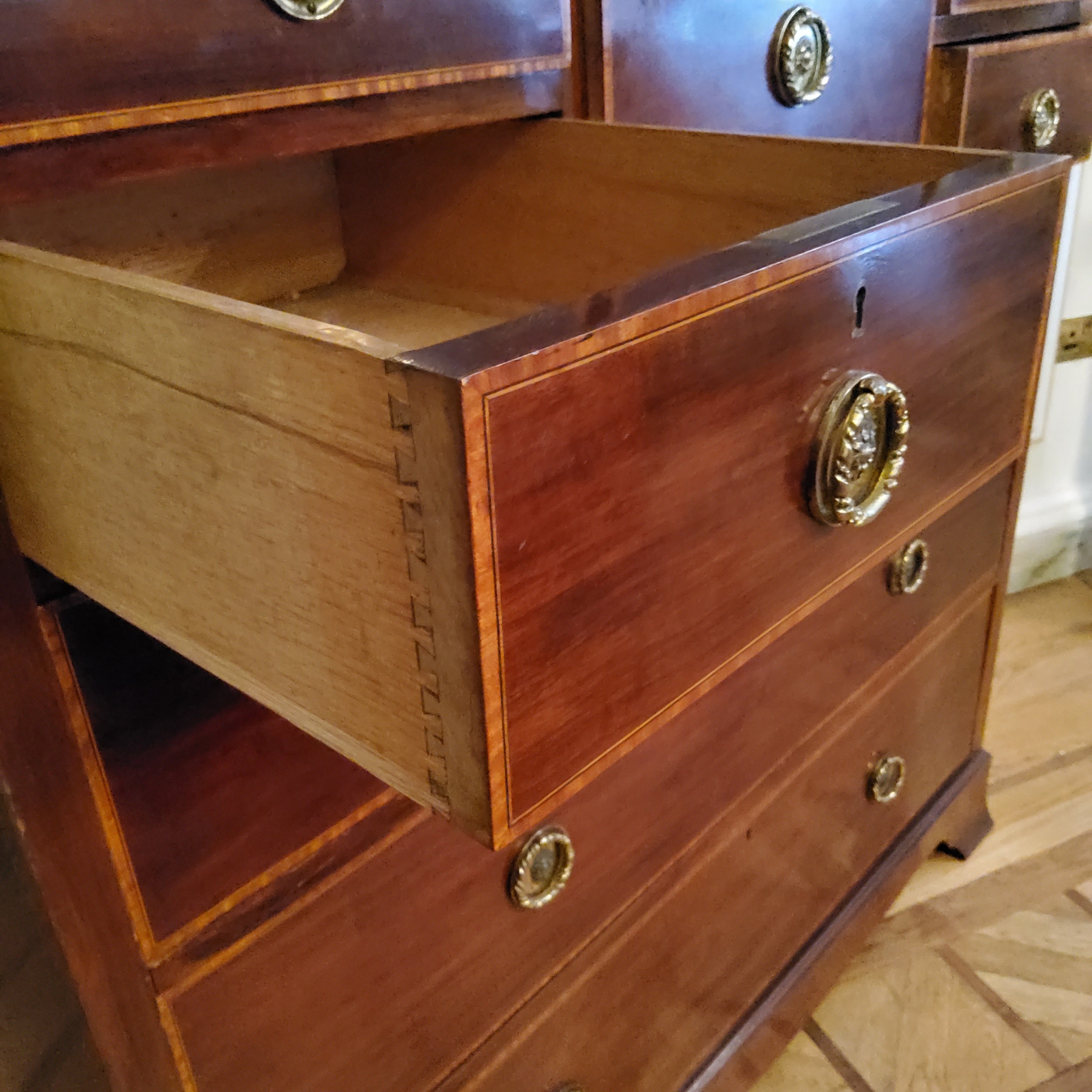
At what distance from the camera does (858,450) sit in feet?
1.55

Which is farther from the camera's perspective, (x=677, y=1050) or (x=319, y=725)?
(x=677, y=1050)

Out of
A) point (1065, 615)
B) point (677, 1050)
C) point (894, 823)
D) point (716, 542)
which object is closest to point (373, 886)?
point (716, 542)

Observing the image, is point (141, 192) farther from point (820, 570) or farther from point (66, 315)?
point (820, 570)

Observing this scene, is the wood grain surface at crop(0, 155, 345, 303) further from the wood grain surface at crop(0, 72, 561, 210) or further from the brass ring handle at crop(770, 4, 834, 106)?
the brass ring handle at crop(770, 4, 834, 106)

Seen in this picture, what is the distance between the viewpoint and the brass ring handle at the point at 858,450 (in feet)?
1.50

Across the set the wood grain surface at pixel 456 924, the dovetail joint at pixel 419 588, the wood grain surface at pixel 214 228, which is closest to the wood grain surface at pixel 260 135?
the wood grain surface at pixel 214 228

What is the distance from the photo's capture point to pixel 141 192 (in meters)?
0.67

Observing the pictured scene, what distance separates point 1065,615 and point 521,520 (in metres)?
1.55

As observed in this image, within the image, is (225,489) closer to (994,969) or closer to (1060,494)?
(994,969)

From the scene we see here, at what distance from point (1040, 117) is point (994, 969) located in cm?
83

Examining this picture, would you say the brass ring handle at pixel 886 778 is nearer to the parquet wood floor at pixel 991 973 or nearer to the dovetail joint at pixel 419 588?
the parquet wood floor at pixel 991 973

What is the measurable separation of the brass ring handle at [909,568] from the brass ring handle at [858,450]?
24 cm

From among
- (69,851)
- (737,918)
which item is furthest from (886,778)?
(69,851)

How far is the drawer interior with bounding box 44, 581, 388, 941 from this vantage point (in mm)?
482
